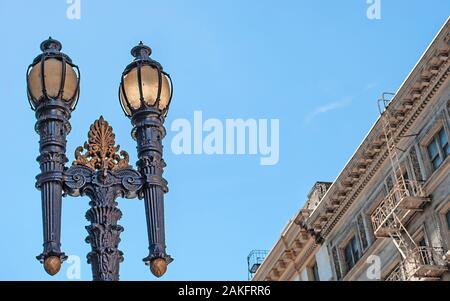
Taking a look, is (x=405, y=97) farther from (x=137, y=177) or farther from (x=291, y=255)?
(x=137, y=177)

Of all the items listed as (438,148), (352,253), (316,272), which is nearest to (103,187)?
(438,148)

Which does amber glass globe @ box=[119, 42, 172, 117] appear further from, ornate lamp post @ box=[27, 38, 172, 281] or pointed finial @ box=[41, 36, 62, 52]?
pointed finial @ box=[41, 36, 62, 52]

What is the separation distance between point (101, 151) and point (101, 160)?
13 centimetres

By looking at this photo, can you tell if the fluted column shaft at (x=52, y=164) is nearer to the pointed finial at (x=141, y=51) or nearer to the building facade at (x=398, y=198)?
the pointed finial at (x=141, y=51)

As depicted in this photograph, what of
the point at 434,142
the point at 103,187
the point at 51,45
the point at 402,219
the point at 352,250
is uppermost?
the point at 434,142

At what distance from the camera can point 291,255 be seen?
151 feet

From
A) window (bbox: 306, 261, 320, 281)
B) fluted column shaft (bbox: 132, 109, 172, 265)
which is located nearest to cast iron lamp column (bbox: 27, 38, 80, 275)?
fluted column shaft (bbox: 132, 109, 172, 265)

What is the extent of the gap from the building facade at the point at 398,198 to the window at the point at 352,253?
0.04 meters

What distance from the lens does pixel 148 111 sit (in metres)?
12.7

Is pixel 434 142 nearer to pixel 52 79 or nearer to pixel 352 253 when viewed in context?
pixel 352 253

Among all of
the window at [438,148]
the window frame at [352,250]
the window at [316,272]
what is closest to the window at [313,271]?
the window at [316,272]

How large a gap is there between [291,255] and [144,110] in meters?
33.9
